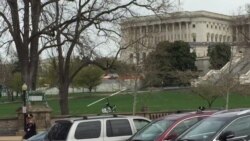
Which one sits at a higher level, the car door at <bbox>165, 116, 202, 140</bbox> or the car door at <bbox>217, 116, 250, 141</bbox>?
the car door at <bbox>217, 116, 250, 141</bbox>

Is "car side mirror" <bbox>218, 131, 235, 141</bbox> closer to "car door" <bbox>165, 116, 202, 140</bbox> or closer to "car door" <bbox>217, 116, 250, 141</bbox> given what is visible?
"car door" <bbox>217, 116, 250, 141</bbox>

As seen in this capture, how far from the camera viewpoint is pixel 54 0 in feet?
132

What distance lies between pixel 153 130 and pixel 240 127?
4100mm

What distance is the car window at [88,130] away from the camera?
16.5 m

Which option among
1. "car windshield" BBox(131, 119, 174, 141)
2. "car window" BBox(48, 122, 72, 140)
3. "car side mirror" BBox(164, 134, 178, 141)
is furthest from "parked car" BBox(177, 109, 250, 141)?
"car window" BBox(48, 122, 72, 140)

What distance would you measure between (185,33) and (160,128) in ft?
479

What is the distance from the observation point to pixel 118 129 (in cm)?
1716

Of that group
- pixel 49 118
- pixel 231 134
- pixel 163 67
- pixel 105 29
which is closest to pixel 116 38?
pixel 105 29

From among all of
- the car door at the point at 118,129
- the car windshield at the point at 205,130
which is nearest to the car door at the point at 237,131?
the car windshield at the point at 205,130

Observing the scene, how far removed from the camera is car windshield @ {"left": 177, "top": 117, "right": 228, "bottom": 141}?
1120cm

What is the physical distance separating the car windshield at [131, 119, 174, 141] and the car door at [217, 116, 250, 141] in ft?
11.6

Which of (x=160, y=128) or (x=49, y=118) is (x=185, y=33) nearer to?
(x=49, y=118)

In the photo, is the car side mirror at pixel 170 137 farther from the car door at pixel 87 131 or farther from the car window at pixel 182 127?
the car door at pixel 87 131

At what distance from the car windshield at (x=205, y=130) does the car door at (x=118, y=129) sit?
5.00m
